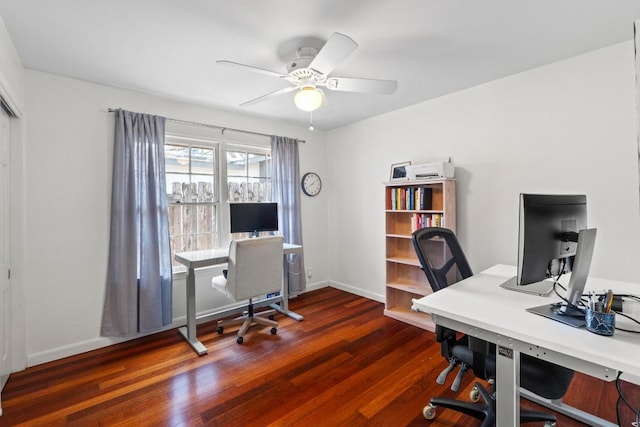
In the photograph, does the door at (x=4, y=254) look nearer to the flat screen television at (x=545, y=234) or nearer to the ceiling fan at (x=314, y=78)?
the ceiling fan at (x=314, y=78)

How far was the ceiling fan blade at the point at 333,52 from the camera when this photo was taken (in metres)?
1.60

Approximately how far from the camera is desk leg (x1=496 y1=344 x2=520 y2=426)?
1.20 meters

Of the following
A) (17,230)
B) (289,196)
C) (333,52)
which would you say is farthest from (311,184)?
(17,230)

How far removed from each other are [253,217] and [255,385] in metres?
1.84

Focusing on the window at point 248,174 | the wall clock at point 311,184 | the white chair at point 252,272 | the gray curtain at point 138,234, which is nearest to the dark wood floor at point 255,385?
the gray curtain at point 138,234

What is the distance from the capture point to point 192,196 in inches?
133

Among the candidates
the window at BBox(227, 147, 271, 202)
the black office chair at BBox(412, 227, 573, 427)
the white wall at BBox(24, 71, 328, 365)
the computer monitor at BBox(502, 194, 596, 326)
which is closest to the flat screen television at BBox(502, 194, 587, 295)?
the computer monitor at BBox(502, 194, 596, 326)

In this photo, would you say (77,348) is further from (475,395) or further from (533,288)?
(533,288)

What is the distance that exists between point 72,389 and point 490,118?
414 cm

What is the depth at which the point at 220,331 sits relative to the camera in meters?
3.04

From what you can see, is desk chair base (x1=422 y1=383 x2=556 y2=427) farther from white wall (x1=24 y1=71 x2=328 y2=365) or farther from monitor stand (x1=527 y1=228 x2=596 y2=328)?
white wall (x1=24 y1=71 x2=328 y2=365)

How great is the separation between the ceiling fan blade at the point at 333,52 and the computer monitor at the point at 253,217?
1948mm

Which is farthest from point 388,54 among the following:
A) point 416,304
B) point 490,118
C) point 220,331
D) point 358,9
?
point 220,331

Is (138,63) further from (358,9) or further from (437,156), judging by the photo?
(437,156)
